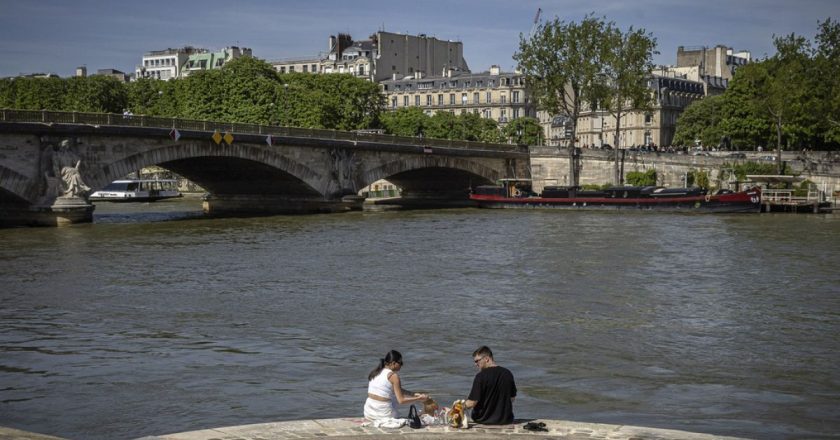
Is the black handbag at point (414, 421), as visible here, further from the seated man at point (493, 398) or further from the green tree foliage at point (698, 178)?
the green tree foliage at point (698, 178)

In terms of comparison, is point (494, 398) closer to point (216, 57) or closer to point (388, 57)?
point (388, 57)

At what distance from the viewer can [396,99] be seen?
16638cm

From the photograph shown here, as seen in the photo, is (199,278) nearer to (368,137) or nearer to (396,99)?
(368,137)

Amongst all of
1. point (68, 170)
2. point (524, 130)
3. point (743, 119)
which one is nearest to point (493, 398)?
point (68, 170)

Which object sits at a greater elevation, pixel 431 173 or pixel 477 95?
pixel 477 95

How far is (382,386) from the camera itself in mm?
15625

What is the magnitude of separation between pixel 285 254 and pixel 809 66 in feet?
180

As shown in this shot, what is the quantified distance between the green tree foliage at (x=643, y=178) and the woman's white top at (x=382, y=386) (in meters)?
78.4

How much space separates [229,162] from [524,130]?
80934mm

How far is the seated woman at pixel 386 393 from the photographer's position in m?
15.5

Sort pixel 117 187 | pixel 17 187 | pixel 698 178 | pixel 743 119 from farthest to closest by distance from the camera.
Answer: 1. pixel 743 119
2. pixel 117 187
3. pixel 698 178
4. pixel 17 187

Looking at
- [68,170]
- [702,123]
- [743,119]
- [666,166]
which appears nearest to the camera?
[68,170]

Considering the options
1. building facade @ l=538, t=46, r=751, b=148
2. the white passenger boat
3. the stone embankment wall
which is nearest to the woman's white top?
the stone embankment wall

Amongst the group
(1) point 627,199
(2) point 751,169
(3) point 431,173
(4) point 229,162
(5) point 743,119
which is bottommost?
(1) point 627,199
